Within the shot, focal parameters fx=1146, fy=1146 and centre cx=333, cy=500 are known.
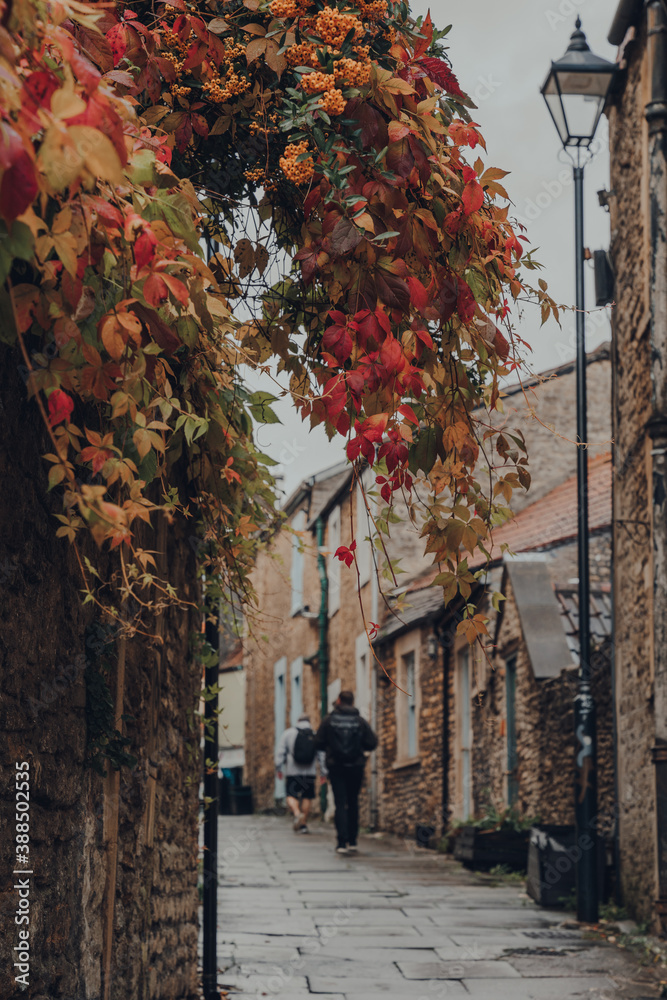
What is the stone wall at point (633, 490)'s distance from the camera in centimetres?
796

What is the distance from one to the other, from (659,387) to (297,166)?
18.5 ft

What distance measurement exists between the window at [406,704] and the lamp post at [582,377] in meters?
8.13

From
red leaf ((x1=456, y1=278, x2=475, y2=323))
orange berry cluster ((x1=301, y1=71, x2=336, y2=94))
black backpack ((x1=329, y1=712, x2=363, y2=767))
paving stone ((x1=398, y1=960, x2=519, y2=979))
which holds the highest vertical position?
orange berry cluster ((x1=301, y1=71, x2=336, y2=94))

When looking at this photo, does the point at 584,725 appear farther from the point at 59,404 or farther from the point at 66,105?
the point at 66,105

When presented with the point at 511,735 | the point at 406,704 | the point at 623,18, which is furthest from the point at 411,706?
the point at 623,18

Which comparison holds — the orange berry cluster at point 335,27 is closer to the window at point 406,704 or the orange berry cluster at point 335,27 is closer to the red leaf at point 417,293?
the red leaf at point 417,293

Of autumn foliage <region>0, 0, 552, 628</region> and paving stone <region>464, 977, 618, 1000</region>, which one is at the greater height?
autumn foliage <region>0, 0, 552, 628</region>

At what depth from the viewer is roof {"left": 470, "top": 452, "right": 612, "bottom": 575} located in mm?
13352

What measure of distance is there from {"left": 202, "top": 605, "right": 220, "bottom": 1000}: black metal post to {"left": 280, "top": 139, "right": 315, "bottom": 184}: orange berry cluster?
107 inches

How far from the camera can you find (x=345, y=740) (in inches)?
503

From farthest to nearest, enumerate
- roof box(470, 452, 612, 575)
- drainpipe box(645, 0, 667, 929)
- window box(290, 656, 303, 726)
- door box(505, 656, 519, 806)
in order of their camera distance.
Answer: window box(290, 656, 303, 726) < roof box(470, 452, 612, 575) < door box(505, 656, 519, 806) < drainpipe box(645, 0, 667, 929)

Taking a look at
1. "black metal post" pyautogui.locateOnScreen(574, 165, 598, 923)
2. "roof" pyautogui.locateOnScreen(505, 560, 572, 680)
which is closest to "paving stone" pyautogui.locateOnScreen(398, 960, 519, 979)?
"black metal post" pyautogui.locateOnScreen(574, 165, 598, 923)

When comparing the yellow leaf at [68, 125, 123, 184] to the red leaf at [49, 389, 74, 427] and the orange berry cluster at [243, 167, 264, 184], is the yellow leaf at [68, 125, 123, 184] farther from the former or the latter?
the orange berry cluster at [243, 167, 264, 184]

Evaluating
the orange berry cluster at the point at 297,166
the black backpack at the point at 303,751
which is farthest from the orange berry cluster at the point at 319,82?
the black backpack at the point at 303,751
